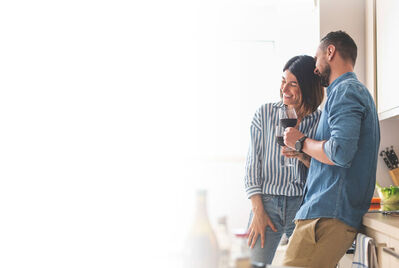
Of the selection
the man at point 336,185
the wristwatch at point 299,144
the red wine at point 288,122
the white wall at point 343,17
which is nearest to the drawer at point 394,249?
the man at point 336,185

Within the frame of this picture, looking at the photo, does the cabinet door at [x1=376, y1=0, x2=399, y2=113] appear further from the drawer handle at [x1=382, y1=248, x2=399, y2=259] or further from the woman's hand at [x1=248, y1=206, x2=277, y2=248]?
the drawer handle at [x1=382, y1=248, x2=399, y2=259]

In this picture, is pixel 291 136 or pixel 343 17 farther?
pixel 343 17

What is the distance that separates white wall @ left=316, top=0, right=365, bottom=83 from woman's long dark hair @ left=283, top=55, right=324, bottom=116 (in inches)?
35.2

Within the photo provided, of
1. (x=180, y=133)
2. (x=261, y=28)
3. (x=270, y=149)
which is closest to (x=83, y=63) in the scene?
(x=180, y=133)

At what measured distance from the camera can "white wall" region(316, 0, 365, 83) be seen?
2660 millimetres

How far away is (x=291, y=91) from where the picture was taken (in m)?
1.85

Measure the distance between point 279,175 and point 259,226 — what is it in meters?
0.21

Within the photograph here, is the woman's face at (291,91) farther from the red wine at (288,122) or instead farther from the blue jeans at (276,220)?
the blue jeans at (276,220)

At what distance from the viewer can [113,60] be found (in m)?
4.05

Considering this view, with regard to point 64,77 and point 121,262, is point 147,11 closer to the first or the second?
point 64,77

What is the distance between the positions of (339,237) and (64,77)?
10.0ft

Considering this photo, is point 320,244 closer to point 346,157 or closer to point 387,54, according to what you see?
point 346,157

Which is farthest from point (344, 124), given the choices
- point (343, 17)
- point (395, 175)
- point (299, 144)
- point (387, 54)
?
point (343, 17)

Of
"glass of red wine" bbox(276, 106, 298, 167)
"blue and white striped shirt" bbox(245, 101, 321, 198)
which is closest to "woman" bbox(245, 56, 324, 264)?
"blue and white striped shirt" bbox(245, 101, 321, 198)
